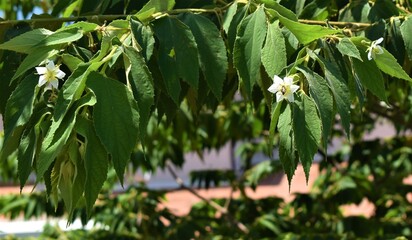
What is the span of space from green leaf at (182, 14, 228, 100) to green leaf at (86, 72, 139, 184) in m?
0.25

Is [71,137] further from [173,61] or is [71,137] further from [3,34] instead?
[3,34]

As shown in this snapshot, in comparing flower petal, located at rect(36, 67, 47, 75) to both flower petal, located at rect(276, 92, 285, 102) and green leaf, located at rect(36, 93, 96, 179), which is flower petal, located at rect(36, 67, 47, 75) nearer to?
green leaf, located at rect(36, 93, 96, 179)

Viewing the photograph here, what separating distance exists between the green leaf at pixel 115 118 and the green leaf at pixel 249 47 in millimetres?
264

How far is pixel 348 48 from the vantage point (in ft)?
4.90

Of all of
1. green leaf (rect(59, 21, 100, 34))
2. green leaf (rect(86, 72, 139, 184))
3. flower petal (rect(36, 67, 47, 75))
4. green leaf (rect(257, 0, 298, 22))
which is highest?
green leaf (rect(257, 0, 298, 22))

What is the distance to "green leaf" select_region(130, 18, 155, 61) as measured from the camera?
1.47 m

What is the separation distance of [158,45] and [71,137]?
0.35 meters

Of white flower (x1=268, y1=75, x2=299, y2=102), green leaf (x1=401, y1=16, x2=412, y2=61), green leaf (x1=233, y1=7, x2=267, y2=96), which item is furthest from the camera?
green leaf (x1=401, y1=16, x2=412, y2=61)

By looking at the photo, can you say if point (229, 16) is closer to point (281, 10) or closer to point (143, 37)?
point (281, 10)

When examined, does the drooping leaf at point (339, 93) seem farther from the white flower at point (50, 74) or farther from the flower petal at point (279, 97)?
the white flower at point (50, 74)

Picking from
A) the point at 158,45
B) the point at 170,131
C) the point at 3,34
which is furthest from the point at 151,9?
the point at 170,131

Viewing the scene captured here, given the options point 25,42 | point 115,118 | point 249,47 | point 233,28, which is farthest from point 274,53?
point 25,42

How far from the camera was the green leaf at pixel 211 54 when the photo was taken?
4.97ft

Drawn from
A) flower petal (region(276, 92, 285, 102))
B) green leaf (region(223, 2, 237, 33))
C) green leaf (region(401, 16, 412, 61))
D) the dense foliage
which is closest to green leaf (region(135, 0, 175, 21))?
the dense foliage
